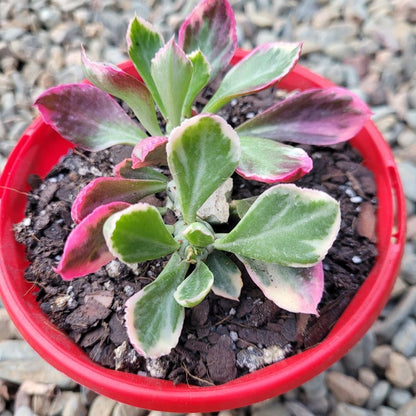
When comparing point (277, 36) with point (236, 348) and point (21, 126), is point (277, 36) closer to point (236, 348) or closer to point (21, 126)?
point (21, 126)

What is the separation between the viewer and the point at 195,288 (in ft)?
2.52

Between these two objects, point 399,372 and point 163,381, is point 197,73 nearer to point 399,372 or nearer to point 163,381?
point 163,381

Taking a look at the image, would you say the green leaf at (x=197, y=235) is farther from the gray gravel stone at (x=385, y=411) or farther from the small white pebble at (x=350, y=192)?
the gray gravel stone at (x=385, y=411)

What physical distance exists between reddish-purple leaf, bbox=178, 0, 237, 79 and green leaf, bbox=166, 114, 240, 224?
0.29 m

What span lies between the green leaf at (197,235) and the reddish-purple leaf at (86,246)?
4.1 inches

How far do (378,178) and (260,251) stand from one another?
0.41m

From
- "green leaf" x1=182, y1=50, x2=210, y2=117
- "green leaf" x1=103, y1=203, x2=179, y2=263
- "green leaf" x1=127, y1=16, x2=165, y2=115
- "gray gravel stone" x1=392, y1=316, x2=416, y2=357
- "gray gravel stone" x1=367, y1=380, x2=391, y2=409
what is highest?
"green leaf" x1=127, y1=16, x2=165, y2=115

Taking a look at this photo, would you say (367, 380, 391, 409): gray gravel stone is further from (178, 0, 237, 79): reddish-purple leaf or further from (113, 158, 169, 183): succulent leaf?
(178, 0, 237, 79): reddish-purple leaf

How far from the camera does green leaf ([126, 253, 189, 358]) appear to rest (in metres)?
0.78

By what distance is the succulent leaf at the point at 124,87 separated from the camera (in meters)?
0.89

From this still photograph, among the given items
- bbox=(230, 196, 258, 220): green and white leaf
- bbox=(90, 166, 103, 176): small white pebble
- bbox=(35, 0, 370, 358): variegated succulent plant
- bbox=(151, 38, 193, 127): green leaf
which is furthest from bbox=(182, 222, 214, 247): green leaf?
bbox=(90, 166, 103, 176): small white pebble

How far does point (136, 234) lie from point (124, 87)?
0.31m

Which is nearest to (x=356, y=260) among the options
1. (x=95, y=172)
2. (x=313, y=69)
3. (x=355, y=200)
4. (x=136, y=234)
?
(x=355, y=200)

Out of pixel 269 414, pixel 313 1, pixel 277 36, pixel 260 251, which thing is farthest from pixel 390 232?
pixel 313 1
